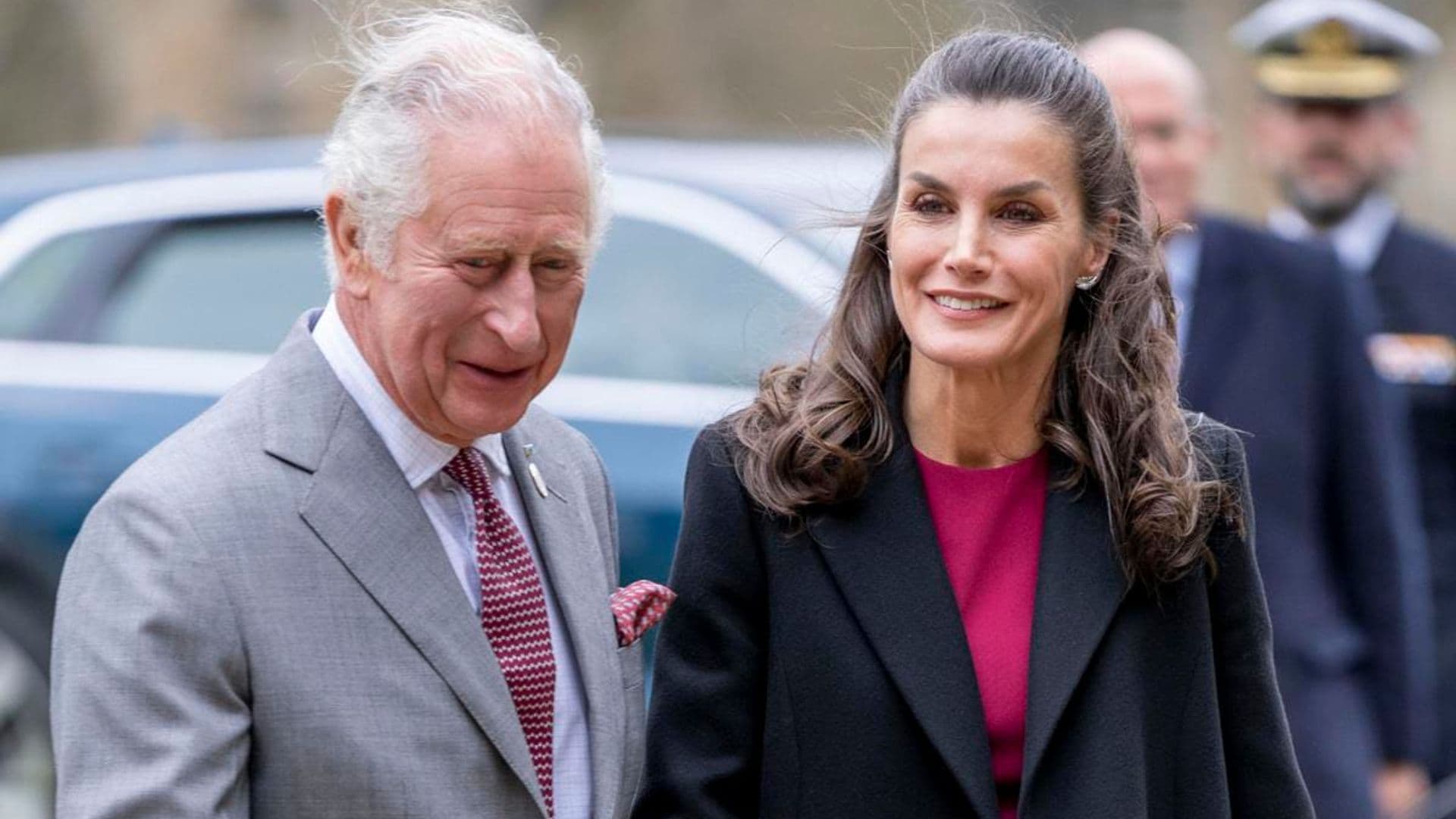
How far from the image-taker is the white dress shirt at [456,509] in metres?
2.85

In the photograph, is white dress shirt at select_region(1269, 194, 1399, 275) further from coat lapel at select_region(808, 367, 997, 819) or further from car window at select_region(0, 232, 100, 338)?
car window at select_region(0, 232, 100, 338)

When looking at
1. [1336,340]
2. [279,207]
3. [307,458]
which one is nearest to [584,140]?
[307,458]

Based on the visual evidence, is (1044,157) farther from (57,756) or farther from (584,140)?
(57,756)

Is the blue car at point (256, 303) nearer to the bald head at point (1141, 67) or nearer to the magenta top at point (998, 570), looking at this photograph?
the bald head at point (1141, 67)

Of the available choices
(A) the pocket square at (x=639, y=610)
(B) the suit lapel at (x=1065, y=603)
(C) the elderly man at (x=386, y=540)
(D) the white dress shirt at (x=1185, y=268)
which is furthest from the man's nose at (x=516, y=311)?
(D) the white dress shirt at (x=1185, y=268)

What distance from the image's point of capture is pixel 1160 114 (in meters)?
5.15

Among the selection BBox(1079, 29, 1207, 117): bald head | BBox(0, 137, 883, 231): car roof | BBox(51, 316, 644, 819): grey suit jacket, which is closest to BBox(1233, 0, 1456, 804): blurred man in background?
BBox(1079, 29, 1207, 117): bald head

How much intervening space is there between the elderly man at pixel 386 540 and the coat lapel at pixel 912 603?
0.34m

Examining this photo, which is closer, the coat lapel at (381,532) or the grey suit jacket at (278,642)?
the grey suit jacket at (278,642)

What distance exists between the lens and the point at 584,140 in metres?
2.85

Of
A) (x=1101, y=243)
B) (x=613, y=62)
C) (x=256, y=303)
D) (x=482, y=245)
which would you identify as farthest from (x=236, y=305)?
(x=613, y=62)

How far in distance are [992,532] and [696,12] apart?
11.0 meters

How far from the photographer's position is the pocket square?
3123 mm

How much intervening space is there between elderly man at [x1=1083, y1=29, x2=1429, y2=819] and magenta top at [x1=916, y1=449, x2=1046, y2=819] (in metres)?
1.63
